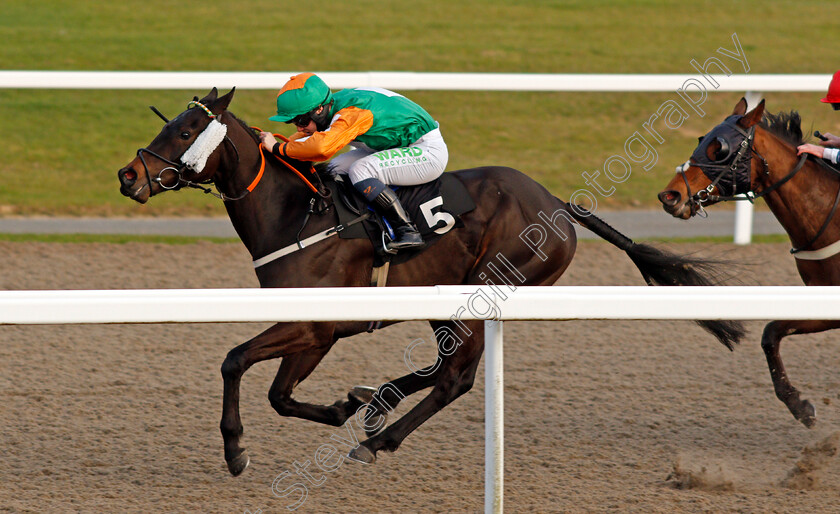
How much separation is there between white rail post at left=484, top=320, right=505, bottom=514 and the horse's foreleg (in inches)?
48.5

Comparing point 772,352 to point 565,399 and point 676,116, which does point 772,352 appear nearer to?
point 565,399

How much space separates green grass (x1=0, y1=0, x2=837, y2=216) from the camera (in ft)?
30.9

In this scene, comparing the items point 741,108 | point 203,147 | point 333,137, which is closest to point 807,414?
point 741,108

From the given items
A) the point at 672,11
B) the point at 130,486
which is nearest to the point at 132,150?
the point at 130,486

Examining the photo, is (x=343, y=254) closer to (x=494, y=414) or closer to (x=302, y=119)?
(x=302, y=119)

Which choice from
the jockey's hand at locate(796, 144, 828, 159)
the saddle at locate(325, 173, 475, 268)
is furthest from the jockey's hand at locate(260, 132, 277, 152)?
the jockey's hand at locate(796, 144, 828, 159)

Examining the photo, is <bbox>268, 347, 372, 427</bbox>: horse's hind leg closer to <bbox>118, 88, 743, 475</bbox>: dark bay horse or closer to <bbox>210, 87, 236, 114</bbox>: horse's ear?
<bbox>118, 88, 743, 475</bbox>: dark bay horse

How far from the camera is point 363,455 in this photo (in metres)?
3.75

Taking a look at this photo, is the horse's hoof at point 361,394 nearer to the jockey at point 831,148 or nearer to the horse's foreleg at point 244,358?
the horse's foreleg at point 244,358

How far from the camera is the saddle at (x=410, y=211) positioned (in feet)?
13.1

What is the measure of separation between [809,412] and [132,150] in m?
7.17

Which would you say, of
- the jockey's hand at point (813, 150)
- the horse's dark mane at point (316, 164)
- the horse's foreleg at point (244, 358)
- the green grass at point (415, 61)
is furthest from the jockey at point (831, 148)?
the green grass at point (415, 61)

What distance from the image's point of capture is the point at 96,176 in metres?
9.16

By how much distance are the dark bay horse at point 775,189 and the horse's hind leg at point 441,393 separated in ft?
3.30
